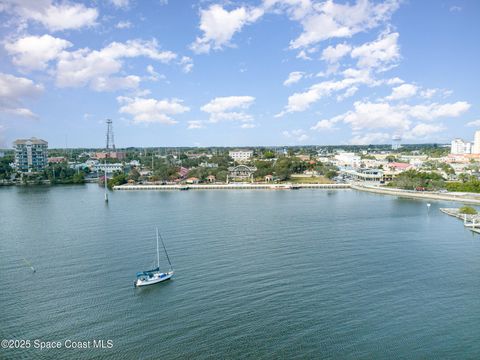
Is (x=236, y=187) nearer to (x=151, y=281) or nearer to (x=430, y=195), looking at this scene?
(x=430, y=195)

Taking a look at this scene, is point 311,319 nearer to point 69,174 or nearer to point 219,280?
point 219,280

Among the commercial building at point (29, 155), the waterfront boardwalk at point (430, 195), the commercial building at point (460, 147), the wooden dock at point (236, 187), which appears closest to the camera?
the waterfront boardwalk at point (430, 195)

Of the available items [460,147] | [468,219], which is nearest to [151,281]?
[468,219]

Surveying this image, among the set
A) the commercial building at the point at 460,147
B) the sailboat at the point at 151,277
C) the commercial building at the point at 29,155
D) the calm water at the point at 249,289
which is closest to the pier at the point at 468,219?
the calm water at the point at 249,289

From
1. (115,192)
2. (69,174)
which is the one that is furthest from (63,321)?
(69,174)

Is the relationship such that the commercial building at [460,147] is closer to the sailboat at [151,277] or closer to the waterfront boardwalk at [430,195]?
the waterfront boardwalk at [430,195]

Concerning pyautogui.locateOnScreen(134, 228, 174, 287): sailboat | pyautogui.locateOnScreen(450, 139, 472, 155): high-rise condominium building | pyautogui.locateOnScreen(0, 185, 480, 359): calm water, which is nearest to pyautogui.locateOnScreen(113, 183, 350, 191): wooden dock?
pyautogui.locateOnScreen(0, 185, 480, 359): calm water
